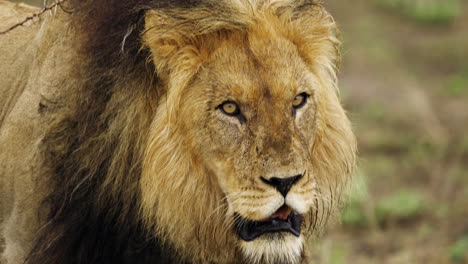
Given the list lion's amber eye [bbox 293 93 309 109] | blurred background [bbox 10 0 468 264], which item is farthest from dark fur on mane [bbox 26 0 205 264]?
blurred background [bbox 10 0 468 264]

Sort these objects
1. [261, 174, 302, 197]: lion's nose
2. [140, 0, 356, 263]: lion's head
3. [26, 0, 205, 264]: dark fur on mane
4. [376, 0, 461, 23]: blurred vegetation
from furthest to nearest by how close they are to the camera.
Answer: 1. [376, 0, 461, 23]: blurred vegetation
2. [26, 0, 205, 264]: dark fur on mane
3. [140, 0, 356, 263]: lion's head
4. [261, 174, 302, 197]: lion's nose

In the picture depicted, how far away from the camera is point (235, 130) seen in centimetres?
370

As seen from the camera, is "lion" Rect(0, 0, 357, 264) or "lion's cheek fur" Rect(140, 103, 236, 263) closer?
"lion" Rect(0, 0, 357, 264)

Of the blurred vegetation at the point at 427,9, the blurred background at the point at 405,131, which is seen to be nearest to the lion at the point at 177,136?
the blurred background at the point at 405,131

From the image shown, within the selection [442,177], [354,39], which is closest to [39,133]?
[442,177]

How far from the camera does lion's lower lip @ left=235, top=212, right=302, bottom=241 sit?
3.66 m

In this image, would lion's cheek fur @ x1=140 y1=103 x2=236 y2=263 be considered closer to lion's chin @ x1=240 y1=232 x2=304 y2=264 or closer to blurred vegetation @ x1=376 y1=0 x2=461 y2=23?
lion's chin @ x1=240 y1=232 x2=304 y2=264

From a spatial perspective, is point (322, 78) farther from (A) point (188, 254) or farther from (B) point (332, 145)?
(A) point (188, 254)

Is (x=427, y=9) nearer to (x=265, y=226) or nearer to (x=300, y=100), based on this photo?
(x=300, y=100)

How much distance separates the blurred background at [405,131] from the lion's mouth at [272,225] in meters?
0.94

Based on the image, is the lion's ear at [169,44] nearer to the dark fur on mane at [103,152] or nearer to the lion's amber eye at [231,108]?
the dark fur on mane at [103,152]

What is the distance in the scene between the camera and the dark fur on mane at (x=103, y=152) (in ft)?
12.5

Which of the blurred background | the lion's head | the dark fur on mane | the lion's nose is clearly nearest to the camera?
the lion's nose

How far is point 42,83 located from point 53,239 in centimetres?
70
